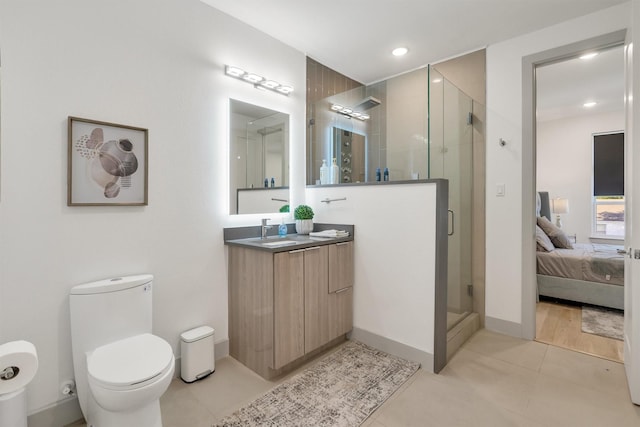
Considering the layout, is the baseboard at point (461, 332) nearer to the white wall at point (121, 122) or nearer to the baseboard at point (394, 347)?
the baseboard at point (394, 347)

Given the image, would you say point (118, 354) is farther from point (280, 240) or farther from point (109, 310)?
point (280, 240)

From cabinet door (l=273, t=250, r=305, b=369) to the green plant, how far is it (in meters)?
0.67

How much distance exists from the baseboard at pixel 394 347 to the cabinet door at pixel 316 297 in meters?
0.34

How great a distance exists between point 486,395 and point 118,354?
2.15 meters

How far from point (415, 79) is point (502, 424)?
123 inches

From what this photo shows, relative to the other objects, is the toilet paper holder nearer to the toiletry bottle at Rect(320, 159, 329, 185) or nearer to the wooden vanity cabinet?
the wooden vanity cabinet

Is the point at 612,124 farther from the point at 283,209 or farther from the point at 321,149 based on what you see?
the point at 283,209

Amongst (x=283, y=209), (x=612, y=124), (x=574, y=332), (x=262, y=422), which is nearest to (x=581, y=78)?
(x=612, y=124)

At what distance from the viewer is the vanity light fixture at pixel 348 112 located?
3201 millimetres

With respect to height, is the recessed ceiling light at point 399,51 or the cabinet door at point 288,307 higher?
the recessed ceiling light at point 399,51

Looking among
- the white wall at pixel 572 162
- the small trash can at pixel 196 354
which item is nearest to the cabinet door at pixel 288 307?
the small trash can at pixel 196 354

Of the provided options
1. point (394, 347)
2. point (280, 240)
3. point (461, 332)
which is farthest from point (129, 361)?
point (461, 332)

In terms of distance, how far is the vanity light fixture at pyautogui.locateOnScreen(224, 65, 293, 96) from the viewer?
7.74 ft

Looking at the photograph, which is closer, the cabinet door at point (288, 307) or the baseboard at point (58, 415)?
the baseboard at point (58, 415)
